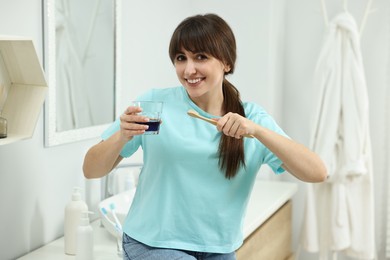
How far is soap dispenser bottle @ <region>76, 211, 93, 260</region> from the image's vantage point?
6.23 ft

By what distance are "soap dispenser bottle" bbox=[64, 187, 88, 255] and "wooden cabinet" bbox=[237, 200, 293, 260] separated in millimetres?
585

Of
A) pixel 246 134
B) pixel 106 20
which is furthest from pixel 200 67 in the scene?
pixel 106 20

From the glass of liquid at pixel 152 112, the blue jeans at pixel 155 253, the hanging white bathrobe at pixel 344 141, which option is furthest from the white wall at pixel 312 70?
the glass of liquid at pixel 152 112

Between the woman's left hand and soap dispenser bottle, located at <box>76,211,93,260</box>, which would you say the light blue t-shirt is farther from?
soap dispenser bottle, located at <box>76,211,93,260</box>

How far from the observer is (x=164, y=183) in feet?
5.35

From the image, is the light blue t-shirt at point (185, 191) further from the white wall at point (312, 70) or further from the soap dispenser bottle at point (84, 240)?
the white wall at point (312, 70)

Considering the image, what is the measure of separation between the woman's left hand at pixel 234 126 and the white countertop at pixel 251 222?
71 centimetres

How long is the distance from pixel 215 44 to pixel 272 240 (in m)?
1.29

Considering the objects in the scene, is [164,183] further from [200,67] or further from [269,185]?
[269,185]

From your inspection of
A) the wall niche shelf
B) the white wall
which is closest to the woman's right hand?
the wall niche shelf

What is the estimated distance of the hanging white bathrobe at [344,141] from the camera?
2.93 metres

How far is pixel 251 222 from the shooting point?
7.50ft

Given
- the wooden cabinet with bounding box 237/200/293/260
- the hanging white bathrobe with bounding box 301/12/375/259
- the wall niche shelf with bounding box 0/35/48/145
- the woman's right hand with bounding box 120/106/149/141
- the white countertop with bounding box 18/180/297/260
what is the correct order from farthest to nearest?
1. the hanging white bathrobe with bounding box 301/12/375/259
2. the wooden cabinet with bounding box 237/200/293/260
3. the white countertop with bounding box 18/180/297/260
4. the wall niche shelf with bounding box 0/35/48/145
5. the woman's right hand with bounding box 120/106/149/141

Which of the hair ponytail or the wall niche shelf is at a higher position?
the wall niche shelf
